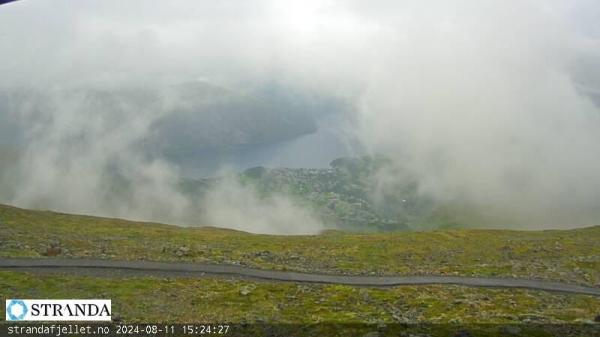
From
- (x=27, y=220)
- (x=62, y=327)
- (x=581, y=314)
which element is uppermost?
(x=27, y=220)

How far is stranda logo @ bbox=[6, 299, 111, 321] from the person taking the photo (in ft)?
83.1

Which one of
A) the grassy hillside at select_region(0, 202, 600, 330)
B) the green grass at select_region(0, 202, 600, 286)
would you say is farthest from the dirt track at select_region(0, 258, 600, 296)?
the green grass at select_region(0, 202, 600, 286)

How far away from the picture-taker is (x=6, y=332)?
23312mm

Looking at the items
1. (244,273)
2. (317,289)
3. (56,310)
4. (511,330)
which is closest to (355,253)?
(244,273)

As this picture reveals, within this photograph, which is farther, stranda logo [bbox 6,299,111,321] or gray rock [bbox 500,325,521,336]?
stranda logo [bbox 6,299,111,321]

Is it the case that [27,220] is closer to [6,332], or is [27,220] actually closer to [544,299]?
[6,332]

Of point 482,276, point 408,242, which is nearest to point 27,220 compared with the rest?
point 408,242

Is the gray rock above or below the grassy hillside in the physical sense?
below

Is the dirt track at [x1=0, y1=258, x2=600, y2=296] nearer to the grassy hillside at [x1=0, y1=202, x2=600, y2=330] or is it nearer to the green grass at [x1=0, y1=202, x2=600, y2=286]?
the grassy hillside at [x1=0, y1=202, x2=600, y2=330]

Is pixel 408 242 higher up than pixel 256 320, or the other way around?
pixel 408 242

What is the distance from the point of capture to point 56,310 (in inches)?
1059

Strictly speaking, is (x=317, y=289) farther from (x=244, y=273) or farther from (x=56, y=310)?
(x=56, y=310)

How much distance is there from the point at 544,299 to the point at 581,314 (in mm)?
4400

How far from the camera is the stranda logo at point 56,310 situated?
25344mm
